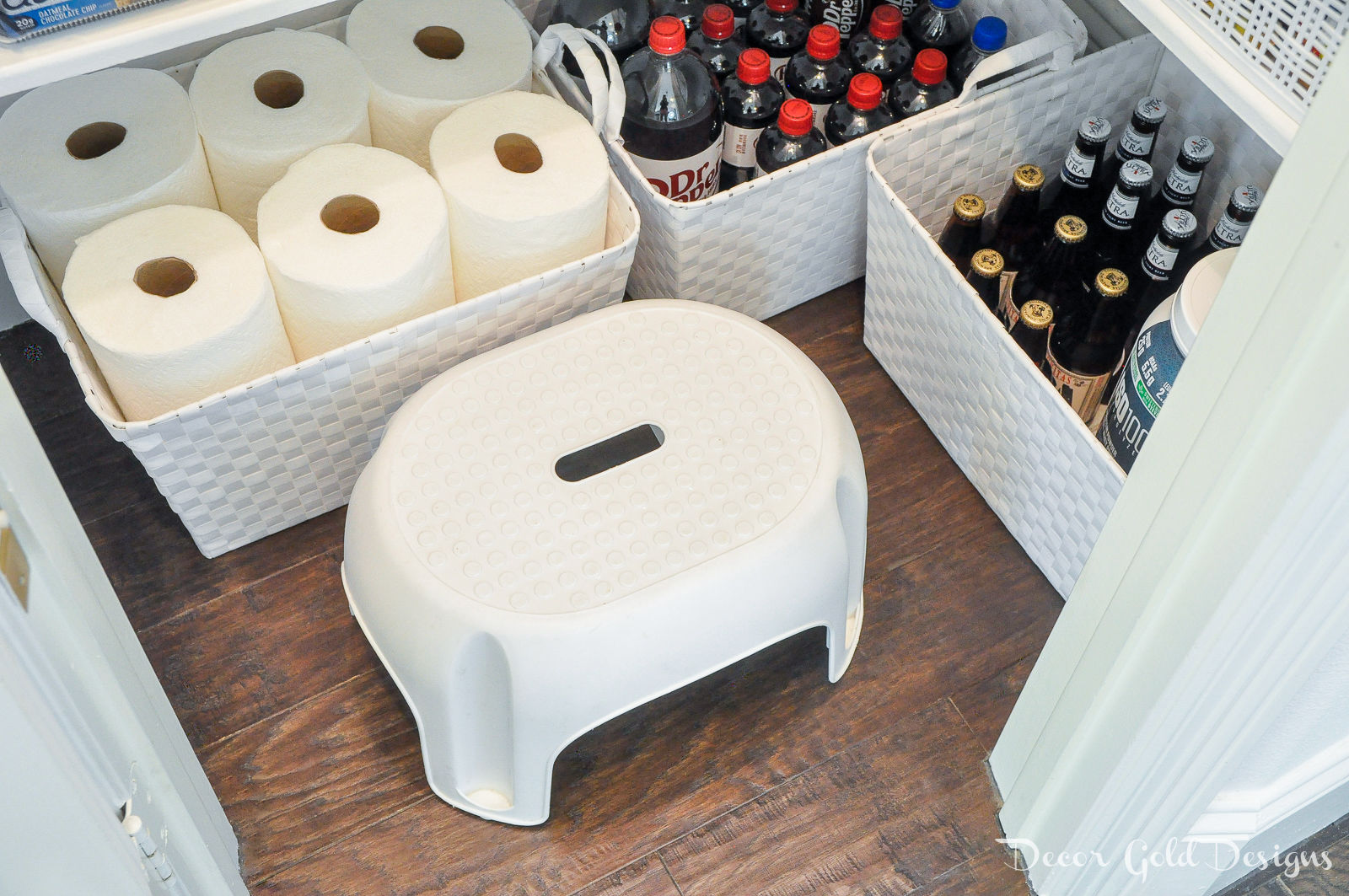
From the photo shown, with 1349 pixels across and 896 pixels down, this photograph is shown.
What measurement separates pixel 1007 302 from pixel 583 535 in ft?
1.48

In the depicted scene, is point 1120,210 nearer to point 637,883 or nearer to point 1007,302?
point 1007,302

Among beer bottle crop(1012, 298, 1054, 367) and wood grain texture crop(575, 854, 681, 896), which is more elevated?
beer bottle crop(1012, 298, 1054, 367)

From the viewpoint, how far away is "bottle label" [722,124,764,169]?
1096mm

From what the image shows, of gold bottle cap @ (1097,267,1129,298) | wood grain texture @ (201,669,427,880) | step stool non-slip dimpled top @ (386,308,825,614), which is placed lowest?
wood grain texture @ (201,669,427,880)

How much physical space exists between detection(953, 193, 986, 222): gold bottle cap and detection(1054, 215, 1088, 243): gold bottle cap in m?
0.06

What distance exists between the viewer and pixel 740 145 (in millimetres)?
1106

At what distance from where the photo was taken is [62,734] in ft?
1.80

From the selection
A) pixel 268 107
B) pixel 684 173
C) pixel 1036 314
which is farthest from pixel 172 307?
pixel 1036 314

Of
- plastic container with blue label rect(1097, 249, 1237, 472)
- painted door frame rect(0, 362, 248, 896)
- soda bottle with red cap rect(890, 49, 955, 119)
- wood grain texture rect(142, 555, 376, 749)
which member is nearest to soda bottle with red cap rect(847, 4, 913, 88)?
soda bottle with red cap rect(890, 49, 955, 119)

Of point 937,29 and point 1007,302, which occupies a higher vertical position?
point 937,29

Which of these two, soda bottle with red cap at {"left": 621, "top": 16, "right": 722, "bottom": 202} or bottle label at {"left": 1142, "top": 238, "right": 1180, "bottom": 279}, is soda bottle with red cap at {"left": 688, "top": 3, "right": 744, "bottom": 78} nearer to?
soda bottle with red cap at {"left": 621, "top": 16, "right": 722, "bottom": 202}

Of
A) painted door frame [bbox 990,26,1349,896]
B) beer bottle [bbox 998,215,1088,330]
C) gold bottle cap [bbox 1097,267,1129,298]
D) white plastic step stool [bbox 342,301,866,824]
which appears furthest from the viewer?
beer bottle [bbox 998,215,1088,330]

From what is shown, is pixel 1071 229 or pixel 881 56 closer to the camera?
pixel 1071 229

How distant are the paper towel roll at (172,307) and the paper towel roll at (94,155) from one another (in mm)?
28
